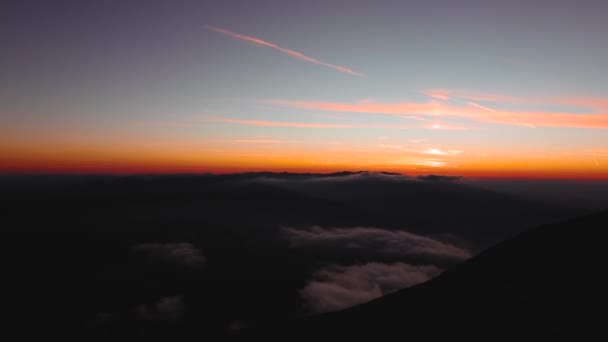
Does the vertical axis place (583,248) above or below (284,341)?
above

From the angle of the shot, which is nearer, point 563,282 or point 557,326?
point 557,326

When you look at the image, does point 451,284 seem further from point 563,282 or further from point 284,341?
point 284,341

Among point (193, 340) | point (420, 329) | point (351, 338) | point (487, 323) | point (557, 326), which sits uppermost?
point (557, 326)

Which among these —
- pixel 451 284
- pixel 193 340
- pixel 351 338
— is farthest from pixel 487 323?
pixel 193 340

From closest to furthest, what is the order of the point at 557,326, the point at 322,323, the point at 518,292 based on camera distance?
the point at 557,326 < the point at 518,292 < the point at 322,323

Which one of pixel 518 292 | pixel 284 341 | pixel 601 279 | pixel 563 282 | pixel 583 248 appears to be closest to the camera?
pixel 601 279

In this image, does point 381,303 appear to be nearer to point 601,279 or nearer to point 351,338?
point 351,338
